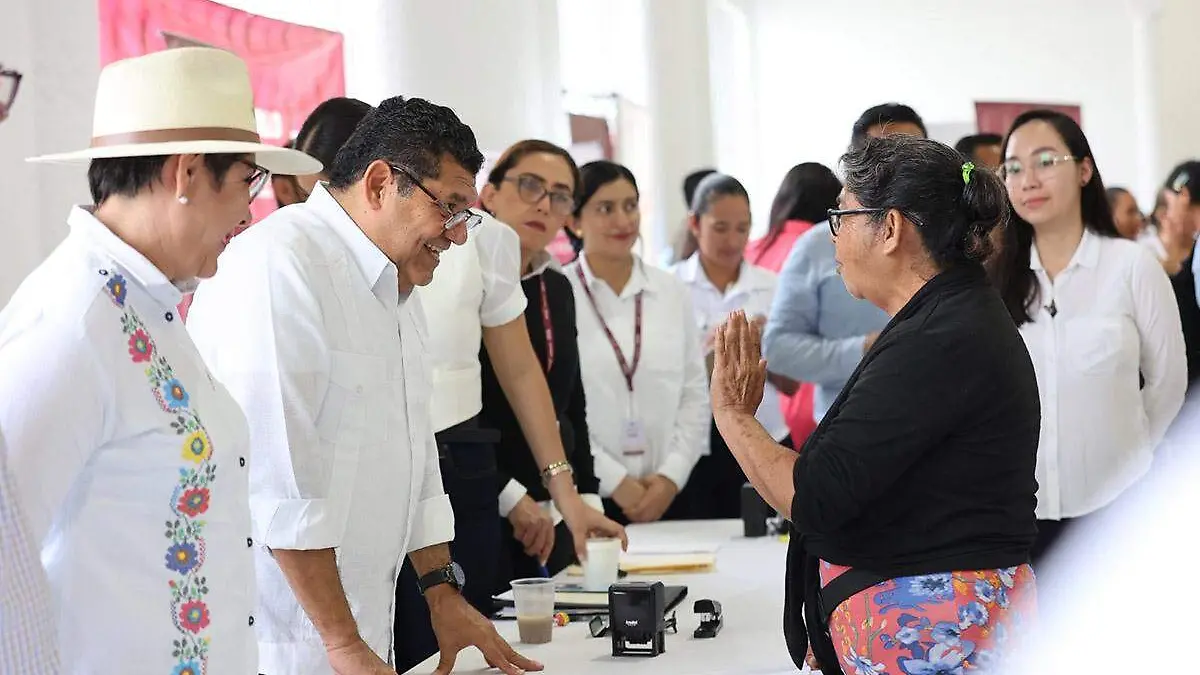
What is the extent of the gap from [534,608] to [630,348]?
1853mm

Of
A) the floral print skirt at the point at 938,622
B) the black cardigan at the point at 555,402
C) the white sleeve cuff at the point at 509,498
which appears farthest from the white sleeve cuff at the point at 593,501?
the floral print skirt at the point at 938,622

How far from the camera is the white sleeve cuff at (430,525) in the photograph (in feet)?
7.45

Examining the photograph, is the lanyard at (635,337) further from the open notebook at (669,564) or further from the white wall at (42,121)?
the white wall at (42,121)

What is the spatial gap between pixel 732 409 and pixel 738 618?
60 centimetres

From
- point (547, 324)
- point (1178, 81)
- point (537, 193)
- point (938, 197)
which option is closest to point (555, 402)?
point (547, 324)

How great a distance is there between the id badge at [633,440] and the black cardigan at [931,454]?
2.02m

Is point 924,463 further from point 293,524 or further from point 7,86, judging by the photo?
point 7,86

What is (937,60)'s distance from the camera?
12.8m

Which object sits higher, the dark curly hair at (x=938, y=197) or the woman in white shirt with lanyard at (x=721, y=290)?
the dark curly hair at (x=938, y=197)

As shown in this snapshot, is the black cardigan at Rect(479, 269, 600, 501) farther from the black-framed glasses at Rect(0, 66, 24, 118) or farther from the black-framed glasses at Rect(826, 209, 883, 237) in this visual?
the black-framed glasses at Rect(826, 209, 883, 237)

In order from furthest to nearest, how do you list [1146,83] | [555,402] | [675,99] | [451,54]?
1. [1146,83]
2. [675,99]
3. [451,54]
4. [555,402]

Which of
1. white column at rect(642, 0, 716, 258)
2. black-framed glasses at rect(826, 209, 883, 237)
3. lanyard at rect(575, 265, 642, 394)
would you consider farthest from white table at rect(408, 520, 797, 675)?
white column at rect(642, 0, 716, 258)

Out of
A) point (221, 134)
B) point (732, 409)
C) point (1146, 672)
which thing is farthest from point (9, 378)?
point (1146, 672)

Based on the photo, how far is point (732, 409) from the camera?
204 centimetres
